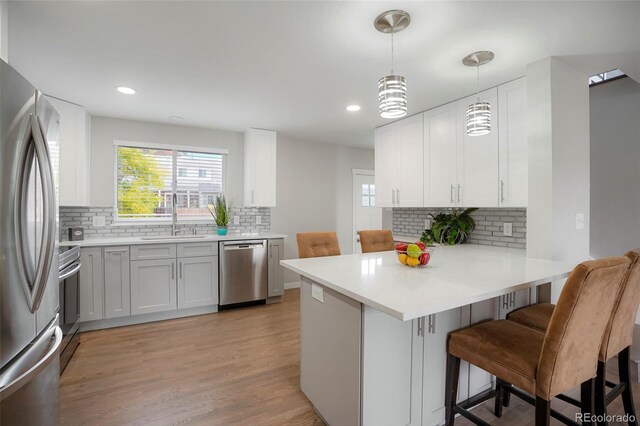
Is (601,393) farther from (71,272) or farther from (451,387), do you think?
(71,272)

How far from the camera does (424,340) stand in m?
1.66

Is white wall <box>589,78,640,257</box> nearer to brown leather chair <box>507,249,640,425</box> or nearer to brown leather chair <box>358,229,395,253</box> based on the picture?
brown leather chair <box>507,249,640,425</box>

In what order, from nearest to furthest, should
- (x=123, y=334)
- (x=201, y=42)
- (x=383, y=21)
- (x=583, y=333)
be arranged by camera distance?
(x=583, y=333) < (x=383, y=21) < (x=201, y=42) < (x=123, y=334)

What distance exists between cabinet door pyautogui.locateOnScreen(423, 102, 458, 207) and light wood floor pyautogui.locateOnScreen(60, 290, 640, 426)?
1952 millimetres

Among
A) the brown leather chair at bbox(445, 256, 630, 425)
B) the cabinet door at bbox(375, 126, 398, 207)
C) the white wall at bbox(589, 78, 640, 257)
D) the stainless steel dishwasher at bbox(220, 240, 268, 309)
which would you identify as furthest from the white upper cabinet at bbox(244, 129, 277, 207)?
the white wall at bbox(589, 78, 640, 257)

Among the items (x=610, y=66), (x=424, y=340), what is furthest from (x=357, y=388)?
(x=610, y=66)

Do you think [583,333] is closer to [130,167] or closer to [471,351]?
[471,351]

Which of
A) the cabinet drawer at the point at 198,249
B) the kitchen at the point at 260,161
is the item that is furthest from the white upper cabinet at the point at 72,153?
the cabinet drawer at the point at 198,249

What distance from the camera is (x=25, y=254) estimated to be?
121 cm

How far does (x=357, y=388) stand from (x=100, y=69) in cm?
296

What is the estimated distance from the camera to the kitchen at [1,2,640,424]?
1.84 meters

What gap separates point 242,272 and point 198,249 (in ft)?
2.01

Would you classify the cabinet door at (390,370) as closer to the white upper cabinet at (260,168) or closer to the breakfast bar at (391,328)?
the breakfast bar at (391,328)

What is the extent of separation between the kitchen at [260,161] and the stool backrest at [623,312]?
0.29 meters
